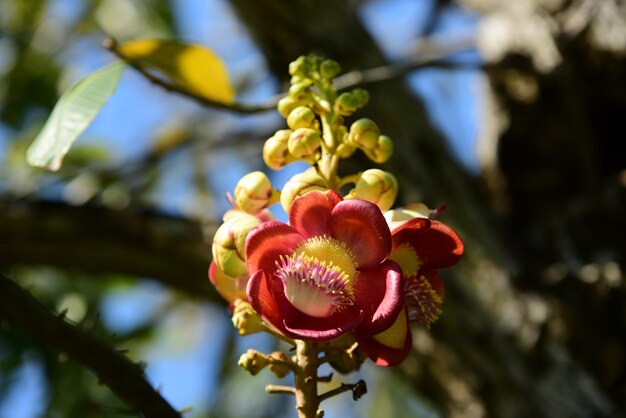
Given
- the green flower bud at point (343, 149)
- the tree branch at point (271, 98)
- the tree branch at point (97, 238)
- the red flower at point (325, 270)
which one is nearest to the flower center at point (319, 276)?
the red flower at point (325, 270)

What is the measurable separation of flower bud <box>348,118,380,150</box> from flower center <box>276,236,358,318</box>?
0.13 m

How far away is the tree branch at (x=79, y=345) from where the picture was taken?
0.74 m

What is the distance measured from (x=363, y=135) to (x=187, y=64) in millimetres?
532

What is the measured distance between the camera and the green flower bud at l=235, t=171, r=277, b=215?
808mm

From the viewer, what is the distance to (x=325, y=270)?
0.74 metres

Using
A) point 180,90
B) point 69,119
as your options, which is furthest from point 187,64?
point 69,119

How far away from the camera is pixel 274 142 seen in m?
0.85

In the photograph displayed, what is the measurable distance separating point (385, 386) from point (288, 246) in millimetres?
2476

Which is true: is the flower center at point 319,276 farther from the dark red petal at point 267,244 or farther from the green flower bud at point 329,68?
the green flower bud at point 329,68

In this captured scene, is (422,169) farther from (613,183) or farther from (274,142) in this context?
(274,142)

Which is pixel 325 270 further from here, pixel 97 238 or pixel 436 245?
pixel 97 238

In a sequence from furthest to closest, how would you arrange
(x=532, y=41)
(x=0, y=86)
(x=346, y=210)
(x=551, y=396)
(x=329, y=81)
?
(x=0, y=86) → (x=532, y=41) → (x=551, y=396) → (x=329, y=81) → (x=346, y=210)

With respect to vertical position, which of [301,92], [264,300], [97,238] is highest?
[301,92]

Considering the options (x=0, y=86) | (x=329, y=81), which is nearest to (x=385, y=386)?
(x=0, y=86)
